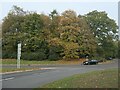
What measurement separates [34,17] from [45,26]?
3.48 metres

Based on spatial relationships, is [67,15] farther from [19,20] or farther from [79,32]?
[19,20]

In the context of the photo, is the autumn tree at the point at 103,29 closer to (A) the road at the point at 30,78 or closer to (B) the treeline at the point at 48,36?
(B) the treeline at the point at 48,36

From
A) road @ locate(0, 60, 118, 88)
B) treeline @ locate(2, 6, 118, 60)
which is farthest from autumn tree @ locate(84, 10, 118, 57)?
road @ locate(0, 60, 118, 88)

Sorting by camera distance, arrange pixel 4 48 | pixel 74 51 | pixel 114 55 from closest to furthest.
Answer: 1. pixel 74 51
2. pixel 4 48
3. pixel 114 55

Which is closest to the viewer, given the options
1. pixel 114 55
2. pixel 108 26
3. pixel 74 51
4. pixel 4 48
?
pixel 74 51

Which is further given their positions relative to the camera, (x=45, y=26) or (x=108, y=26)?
(x=108, y=26)

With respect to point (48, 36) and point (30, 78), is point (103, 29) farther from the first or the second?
point (30, 78)

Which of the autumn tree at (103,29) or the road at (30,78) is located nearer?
the road at (30,78)

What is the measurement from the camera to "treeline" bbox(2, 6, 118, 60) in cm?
7094

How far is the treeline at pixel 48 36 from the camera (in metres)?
70.9

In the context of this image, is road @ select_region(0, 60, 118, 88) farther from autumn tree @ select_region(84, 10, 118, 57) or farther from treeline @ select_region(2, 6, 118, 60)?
autumn tree @ select_region(84, 10, 118, 57)

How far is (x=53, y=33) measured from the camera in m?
74.0

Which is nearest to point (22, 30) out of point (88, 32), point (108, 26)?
point (88, 32)

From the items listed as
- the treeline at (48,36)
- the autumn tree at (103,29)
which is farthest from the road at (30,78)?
the autumn tree at (103,29)
